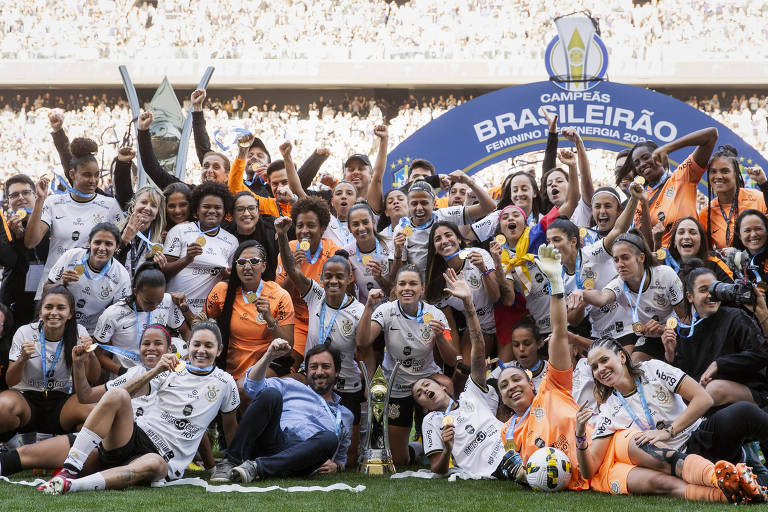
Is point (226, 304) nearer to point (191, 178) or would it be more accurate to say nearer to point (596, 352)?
point (596, 352)

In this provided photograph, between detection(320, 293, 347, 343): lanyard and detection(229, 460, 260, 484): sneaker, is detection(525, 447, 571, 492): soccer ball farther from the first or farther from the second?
detection(320, 293, 347, 343): lanyard

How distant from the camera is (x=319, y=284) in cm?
668

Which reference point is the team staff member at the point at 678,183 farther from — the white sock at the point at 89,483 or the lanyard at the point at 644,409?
the white sock at the point at 89,483

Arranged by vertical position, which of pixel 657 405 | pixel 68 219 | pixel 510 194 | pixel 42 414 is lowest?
pixel 42 414

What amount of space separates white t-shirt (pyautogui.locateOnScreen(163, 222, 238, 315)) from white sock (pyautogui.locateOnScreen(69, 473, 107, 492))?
1.69 metres

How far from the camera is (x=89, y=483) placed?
4.96 m

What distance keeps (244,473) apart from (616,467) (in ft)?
6.73

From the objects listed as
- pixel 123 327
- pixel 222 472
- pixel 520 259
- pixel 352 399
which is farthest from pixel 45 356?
pixel 520 259

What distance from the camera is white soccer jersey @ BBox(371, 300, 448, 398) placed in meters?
6.20

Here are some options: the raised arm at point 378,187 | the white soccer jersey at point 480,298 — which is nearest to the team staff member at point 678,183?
the white soccer jersey at point 480,298

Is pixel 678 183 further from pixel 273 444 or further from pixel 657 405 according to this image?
pixel 273 444

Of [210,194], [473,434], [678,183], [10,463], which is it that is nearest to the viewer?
[10,463]

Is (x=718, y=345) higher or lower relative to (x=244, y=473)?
higher

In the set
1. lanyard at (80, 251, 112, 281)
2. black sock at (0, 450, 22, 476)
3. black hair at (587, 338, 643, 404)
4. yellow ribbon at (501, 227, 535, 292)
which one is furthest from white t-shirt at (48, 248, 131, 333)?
black hair at (587, 338, 643, 404)
